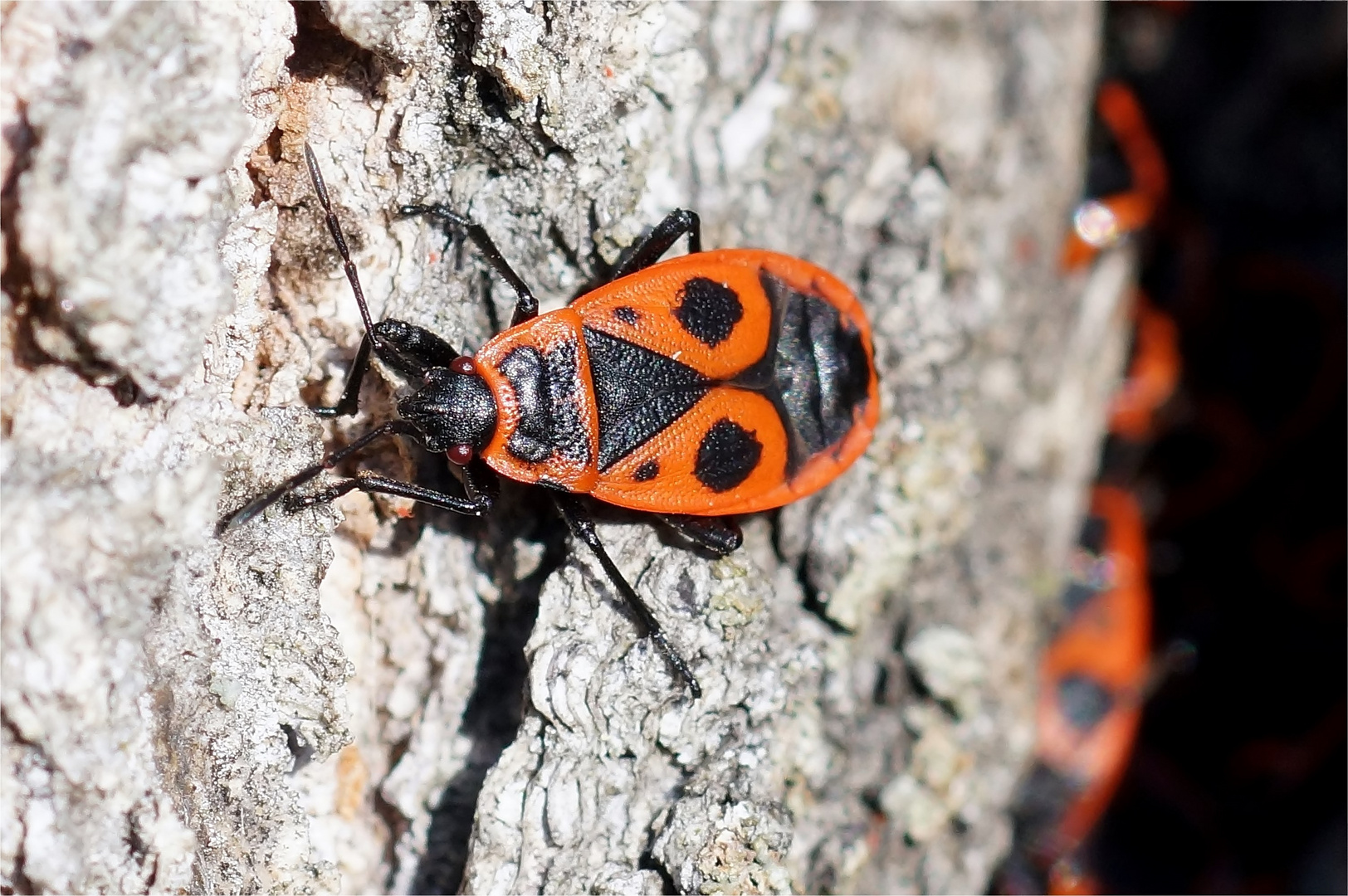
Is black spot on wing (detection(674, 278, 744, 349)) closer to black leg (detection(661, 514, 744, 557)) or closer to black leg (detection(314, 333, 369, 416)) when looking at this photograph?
black leg (detection(661, 514, 744, 557))

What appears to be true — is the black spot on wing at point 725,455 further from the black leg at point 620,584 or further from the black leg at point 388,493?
the black leg at point 388,493

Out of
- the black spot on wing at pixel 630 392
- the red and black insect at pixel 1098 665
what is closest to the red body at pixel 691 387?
the black spot on wing at pixel 630 392

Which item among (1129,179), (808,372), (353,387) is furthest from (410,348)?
(1129,179)

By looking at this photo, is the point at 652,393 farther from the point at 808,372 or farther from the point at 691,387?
the point at 808,372

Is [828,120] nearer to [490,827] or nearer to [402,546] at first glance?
[402,546]

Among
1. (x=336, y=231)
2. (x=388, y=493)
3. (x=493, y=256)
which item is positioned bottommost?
(x=388, y=493)

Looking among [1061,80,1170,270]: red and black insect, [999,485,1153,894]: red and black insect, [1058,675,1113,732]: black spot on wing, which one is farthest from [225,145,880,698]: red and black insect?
[1058,675,1113,732]: black spot on wing

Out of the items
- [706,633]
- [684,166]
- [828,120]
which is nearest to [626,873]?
[706,633]

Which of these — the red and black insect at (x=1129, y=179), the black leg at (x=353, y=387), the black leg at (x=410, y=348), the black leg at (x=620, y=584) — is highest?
the red and black insect at (x=1129, y=179)
